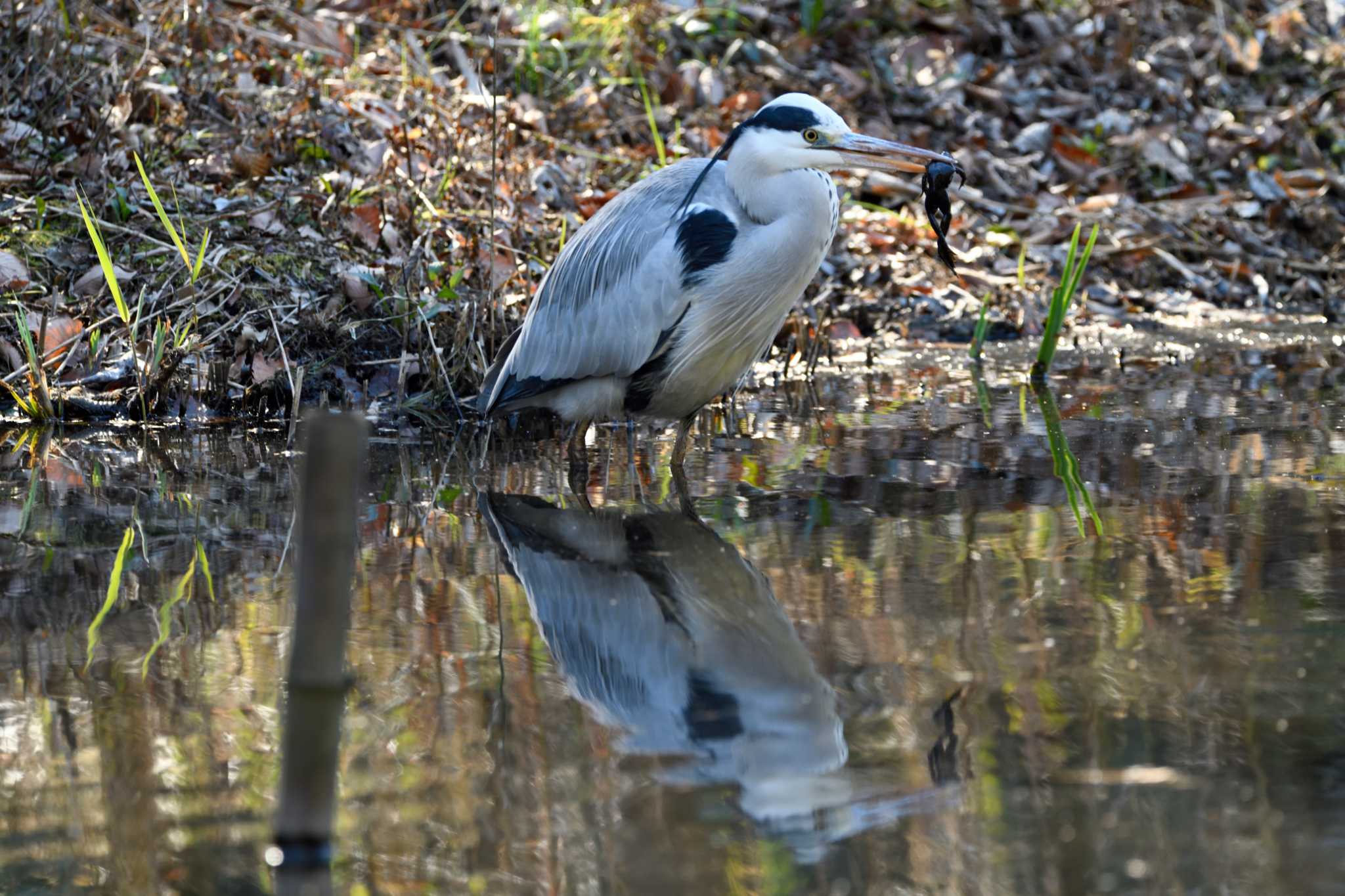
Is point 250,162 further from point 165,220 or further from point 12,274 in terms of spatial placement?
point 165,220

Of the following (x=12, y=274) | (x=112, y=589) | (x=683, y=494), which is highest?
(x=12, y=274)

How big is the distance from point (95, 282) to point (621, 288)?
97.4 inches

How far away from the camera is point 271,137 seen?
7324 mm

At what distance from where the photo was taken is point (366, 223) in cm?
689

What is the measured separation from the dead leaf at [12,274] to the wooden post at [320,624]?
4.79 metres

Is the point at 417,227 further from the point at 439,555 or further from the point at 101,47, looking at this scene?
the point at 439,555

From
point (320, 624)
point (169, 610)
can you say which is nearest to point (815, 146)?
point (169, 610)

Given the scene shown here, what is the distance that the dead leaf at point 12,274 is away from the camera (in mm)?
6199

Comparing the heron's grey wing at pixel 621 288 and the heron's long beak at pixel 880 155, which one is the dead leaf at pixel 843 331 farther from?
the heron's long beak at pixel 880 155

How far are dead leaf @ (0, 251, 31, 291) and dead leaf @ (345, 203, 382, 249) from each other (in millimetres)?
1359

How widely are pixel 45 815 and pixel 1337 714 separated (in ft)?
6.83

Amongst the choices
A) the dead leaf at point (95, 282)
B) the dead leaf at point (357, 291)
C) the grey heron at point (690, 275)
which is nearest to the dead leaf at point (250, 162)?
the dead leaf at point (95, 282)

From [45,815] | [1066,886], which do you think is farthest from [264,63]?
[1066,886]

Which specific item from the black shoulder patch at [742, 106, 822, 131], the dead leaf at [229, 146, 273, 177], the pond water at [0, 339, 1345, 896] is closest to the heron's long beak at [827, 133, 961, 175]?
the black shoulder patch at [742, 106, 822, 131]
